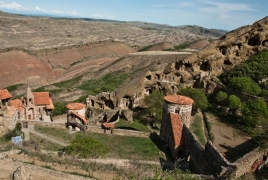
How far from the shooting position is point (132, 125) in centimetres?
3441

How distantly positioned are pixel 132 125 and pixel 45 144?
12.1 meters

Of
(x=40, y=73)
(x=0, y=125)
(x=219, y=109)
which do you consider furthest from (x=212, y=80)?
(x=40, y=73)

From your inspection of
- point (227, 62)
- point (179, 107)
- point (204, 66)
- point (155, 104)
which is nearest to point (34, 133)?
point (155, 104)

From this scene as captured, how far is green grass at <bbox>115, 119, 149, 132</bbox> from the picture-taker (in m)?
33.5

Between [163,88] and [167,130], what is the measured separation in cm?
1549


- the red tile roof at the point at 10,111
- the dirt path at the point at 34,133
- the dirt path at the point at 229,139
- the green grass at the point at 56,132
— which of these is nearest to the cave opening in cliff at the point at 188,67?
the dirt path at the point at 229,139

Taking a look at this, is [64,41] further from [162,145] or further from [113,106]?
[162,145]

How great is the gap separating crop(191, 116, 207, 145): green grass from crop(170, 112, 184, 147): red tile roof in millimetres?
4399

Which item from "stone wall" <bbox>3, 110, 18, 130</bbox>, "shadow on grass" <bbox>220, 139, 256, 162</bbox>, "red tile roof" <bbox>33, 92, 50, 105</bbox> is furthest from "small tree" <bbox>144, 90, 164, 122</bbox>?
"stone wall" <bbox>3, 110, 18, 130</bbox>

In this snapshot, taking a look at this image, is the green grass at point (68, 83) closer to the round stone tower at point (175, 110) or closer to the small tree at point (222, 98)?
the small tree at point (222, 98)

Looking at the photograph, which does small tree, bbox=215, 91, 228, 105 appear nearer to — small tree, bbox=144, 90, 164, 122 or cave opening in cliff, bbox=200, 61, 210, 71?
small tree, bbox=144, 90, 164, 122

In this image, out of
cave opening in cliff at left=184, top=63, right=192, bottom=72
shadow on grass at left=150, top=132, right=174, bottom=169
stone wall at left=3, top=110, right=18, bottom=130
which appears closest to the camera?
shadow on grass at left=150, top=132, right=174, bottom=169

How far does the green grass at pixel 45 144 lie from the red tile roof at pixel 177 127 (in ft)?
35.4

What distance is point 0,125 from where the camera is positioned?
2723 cm
